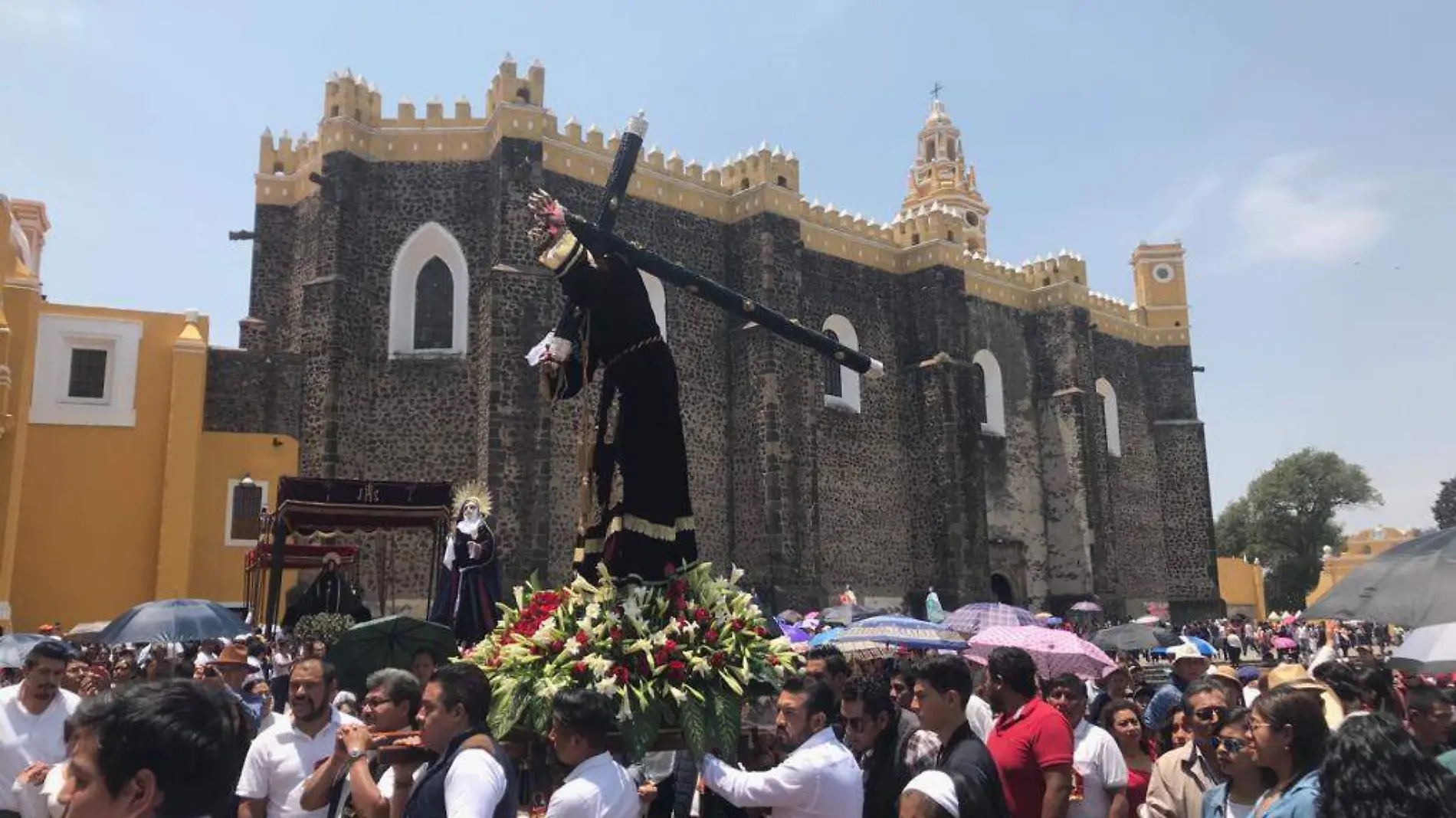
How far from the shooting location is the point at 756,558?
23.4 m

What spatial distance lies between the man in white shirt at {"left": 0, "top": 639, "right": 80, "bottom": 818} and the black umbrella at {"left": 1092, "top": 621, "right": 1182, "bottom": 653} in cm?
1281

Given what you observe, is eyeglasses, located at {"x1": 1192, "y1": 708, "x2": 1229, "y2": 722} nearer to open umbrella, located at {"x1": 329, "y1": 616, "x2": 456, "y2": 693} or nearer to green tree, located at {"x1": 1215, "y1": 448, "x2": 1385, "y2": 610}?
open umbrella, located at {"x1": 329, "y1": 616, "x2": 456, "y2": 693}

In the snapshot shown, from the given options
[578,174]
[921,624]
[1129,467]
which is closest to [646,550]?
[921,624]

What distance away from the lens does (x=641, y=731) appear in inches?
185

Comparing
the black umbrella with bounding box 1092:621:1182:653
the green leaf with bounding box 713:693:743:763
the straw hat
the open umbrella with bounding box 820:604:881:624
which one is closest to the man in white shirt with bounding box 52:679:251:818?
the green leaf with bounding box 713:693:743:763

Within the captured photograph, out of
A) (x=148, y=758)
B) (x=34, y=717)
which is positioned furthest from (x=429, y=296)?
(x=148, y=758)

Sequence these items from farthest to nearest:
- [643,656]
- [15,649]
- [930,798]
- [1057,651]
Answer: [1057,651] → [15,649] → [643,656] → [930,798]


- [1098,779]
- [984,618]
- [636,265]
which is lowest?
[1098,779]

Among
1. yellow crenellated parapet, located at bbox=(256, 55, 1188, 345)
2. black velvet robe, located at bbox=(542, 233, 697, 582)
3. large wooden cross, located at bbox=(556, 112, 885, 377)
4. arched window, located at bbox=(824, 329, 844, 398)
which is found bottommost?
black velvet robe, located at bbox=(542, 233, 697, 582)

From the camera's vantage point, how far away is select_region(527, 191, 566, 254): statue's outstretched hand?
19.8 ft

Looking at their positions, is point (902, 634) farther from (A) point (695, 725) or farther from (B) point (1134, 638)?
(A) point (695, 725)

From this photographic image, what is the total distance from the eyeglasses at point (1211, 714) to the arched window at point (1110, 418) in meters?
31.1

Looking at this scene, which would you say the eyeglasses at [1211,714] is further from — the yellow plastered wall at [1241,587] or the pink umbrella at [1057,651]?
the yellow plastered wall at [1241,587]

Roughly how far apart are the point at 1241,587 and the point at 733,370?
2918 cm
